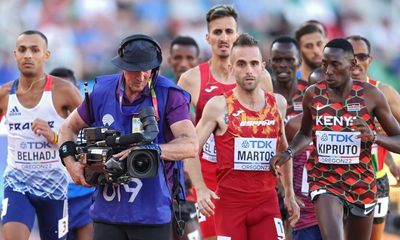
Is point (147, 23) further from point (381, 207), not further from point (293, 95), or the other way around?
point (381, 207)

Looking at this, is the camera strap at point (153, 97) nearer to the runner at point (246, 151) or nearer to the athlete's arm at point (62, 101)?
the runner at point (246, 151)

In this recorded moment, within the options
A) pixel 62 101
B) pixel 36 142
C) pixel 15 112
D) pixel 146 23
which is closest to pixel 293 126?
pixel 62 101

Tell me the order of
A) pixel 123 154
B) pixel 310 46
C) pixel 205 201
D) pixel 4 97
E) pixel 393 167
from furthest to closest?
pixel 310 46 → pixel 393 167 → pixel 4 97 → pixel 205 201 → pixel 123 154

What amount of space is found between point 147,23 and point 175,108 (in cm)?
1156

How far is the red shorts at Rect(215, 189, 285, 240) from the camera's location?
29.6ft

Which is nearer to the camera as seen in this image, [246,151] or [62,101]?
[246,151]

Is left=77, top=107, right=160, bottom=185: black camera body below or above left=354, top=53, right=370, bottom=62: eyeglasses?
below

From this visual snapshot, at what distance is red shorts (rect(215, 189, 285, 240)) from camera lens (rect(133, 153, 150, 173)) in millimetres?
2254

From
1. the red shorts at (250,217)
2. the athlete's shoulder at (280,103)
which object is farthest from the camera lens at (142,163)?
the athlete's shoulder at (280,103)

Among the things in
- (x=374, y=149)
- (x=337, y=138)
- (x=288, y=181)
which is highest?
(x=337, y=138)

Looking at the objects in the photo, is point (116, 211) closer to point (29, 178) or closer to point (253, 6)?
point (29, 178)

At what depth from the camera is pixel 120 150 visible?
23.1 ft

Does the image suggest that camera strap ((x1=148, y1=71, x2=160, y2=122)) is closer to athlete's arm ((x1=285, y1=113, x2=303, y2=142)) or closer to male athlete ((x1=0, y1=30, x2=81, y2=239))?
male athlete ((x1=0, y1=30, x2=81, y2=239))

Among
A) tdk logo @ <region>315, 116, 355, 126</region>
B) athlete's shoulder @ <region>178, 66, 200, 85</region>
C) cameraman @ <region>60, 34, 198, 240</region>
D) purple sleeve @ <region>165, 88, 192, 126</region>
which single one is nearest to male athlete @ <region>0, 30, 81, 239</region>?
athlete's shoulder @ <region>178, 66, 200, 85</region>
